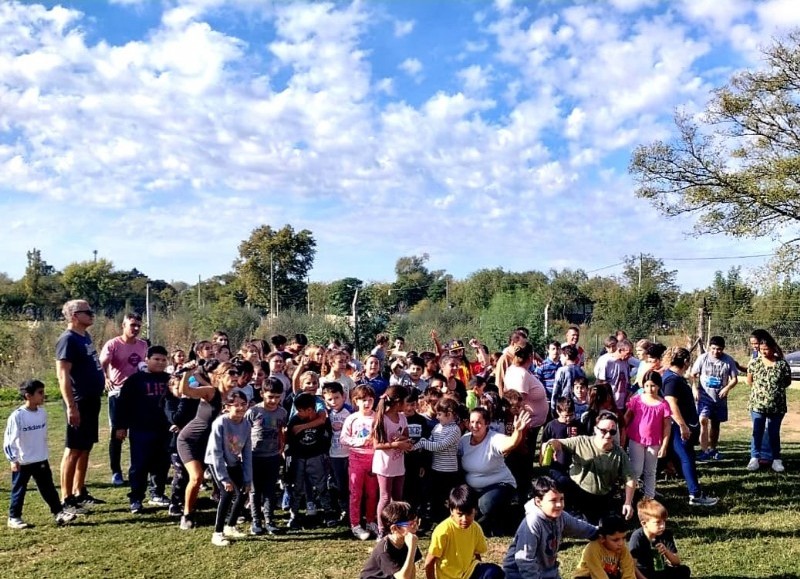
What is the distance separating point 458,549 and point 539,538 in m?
0.54

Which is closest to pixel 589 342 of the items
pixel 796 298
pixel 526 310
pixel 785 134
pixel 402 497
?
pixel 526 310

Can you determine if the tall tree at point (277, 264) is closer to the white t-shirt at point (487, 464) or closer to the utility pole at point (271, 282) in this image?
the utility pole at point (271, 282)

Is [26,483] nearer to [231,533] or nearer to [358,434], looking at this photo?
[231,533]

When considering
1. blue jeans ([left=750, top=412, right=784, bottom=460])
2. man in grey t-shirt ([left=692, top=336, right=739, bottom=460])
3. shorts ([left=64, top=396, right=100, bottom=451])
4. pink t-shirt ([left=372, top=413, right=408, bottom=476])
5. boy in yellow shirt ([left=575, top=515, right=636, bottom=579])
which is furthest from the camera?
man in grey t-shirt ([left=692, top=336, right=739, bottom=460])

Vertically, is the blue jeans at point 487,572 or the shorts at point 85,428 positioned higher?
the shorts at point 85,428

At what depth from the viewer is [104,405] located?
1573cm

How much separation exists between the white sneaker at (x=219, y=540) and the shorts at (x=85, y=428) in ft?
5.42

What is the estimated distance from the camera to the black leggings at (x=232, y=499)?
18.5 ft

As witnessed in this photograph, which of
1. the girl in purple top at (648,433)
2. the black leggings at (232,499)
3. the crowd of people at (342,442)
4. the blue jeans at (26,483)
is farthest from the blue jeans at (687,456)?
the blue jeans at (26,483)

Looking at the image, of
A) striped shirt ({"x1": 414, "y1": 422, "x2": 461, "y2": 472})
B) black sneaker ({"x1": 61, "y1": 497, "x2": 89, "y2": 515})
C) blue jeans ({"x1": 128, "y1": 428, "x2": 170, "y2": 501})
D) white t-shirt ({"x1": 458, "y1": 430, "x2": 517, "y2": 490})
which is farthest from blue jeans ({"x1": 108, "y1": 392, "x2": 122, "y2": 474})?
white t-shirt ({"x1": 458, "y1": 430, "x2": 517, "y2": 490})

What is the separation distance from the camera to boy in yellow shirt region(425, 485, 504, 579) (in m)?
4.23

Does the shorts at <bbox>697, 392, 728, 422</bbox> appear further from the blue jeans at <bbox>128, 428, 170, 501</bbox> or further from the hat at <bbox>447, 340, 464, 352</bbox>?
the blue jeans at <bbox>128, 428, 170, 501</bbox>

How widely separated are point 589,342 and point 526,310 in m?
3.73

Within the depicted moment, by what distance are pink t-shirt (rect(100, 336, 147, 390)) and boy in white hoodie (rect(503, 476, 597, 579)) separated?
192 inches
